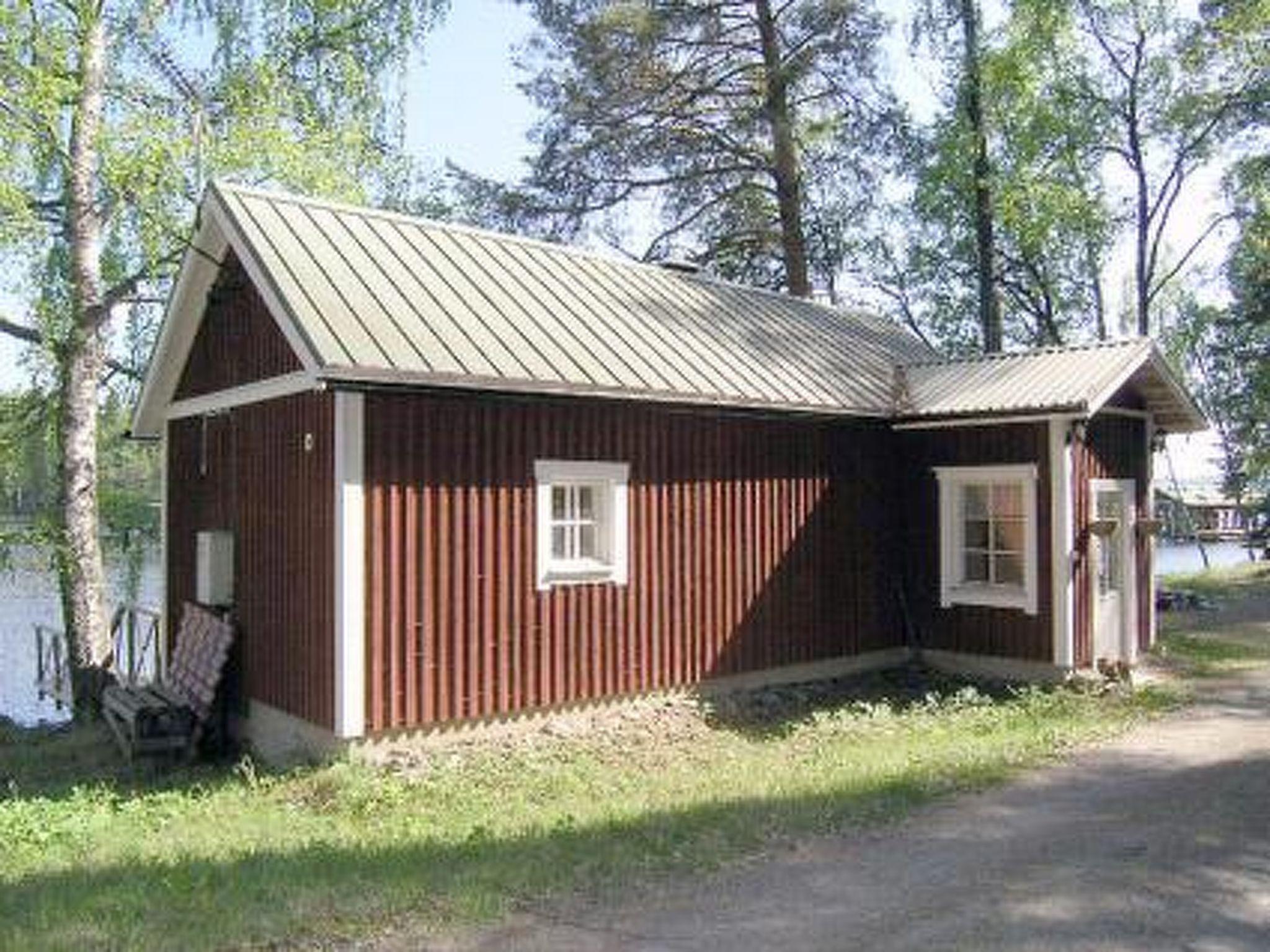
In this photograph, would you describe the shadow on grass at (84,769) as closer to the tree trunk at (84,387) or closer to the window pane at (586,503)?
the tree trunk at (84,387)

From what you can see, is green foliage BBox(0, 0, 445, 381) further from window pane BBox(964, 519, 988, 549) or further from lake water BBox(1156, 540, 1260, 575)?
lake water BBox(1156, 540, 1260, 575)

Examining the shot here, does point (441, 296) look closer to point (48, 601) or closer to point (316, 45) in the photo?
point (316, 45)

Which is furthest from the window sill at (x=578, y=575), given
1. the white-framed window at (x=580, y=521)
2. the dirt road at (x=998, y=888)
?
the dirt road at (x=998, y=888)

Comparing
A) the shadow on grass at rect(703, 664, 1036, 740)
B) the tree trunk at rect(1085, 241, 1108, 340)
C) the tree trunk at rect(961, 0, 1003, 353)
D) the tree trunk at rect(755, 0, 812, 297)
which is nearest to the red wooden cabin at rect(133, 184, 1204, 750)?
the shadow on grass at rect(703, 664, 1036, 740)

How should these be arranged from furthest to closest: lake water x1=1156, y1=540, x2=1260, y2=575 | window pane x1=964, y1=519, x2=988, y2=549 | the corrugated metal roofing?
lake water x1=1156, y1=540, x2=1260, y2=575 → window pane x1=964, y1=519, x2=988, y2=549 → the corrugated metal roofing

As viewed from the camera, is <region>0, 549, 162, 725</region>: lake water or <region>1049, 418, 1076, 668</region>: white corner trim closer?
<region>1049, 418, 1076, 668</region>: white corner trim

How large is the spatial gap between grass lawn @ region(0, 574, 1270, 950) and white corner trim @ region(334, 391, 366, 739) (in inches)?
20.4

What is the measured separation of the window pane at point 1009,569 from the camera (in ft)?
43.4

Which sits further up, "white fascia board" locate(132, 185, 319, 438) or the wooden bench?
"white fascia board" locate(132, 185, 319, 438)

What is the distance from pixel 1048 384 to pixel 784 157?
38.5ft

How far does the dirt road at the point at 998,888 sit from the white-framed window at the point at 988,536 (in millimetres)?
4547

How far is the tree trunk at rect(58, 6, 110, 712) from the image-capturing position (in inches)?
567

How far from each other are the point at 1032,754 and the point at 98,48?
13316mm

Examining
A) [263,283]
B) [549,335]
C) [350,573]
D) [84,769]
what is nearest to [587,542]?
[549,335]
